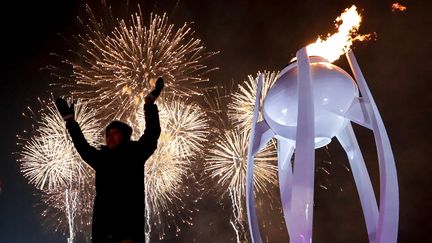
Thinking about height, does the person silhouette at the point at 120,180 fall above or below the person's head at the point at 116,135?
below

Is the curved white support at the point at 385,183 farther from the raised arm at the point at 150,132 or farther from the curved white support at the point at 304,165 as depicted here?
the raised arm at the point at 150,132

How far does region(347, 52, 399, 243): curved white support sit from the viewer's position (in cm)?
670

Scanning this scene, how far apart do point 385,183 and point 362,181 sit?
125 cm

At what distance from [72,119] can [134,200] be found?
1.32 metres

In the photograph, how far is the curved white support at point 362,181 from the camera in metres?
7.83

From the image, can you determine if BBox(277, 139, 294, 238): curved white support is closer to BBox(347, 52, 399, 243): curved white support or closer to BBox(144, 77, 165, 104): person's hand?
BBox(347, 52, 399, 243): curved white support

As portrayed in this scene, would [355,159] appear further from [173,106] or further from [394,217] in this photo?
[173,106]

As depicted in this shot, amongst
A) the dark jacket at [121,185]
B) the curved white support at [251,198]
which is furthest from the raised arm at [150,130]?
the curved white support at [251,198]

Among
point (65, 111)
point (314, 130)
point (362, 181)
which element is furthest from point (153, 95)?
point (362, 181)

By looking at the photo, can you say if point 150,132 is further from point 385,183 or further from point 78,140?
point 385,183

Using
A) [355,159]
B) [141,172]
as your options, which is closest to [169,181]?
[355,159]

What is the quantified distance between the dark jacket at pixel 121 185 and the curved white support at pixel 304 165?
2561mm

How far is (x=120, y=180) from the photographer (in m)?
4.52

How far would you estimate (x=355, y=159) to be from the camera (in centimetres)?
842
